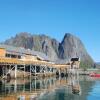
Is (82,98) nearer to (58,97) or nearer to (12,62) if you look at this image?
(58,97)

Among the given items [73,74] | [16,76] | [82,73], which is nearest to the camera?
[16,76]

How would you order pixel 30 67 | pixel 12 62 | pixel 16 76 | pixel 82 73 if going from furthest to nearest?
pixel 82 73 < pixel 30 67 < pixel 16 76 < pixel 12 62

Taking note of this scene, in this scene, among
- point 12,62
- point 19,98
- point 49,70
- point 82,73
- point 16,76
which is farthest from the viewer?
point 82,73

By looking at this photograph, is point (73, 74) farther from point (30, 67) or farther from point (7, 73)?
point (7, 73)

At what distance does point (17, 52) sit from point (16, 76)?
43.9ft

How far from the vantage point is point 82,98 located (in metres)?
50.2

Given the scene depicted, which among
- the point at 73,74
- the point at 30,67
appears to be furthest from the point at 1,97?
the point at 73,74

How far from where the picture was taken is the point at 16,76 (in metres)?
81.0

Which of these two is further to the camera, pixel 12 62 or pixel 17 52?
pixel 17 52

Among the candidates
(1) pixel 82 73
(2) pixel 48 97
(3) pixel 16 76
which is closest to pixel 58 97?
(2) pixel 48 97

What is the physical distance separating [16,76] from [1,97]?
32488mm

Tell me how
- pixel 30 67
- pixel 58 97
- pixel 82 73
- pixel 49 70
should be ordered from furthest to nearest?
pixel 82 73 → pixel 49 70 → pixel 30 67 → pixel 58 97

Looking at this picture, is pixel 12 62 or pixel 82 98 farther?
pixel 12 62

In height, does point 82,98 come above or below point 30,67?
below
